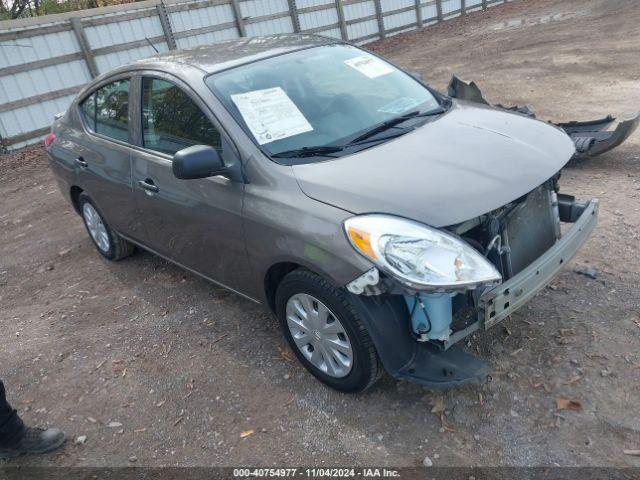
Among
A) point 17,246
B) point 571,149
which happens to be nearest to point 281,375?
point 571,149

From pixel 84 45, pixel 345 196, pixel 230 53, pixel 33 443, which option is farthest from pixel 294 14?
pixel 33 443

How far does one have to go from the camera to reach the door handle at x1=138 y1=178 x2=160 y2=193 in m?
3.69

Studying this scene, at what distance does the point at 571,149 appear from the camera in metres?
3.08

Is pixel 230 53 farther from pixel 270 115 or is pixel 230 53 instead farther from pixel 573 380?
pixel 573 380

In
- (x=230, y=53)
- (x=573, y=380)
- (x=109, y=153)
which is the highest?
(x=230, y=53)

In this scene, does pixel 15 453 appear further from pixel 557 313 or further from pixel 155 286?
pixel 557 313

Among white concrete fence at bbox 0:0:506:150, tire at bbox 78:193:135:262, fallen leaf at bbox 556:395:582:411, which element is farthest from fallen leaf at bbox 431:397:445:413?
white concrete fence at bbox 0:0:506:150

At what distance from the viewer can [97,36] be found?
11008mm

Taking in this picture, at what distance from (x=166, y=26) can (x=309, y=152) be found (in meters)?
10.6

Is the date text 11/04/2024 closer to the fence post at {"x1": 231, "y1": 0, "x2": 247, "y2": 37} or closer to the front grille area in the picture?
the front grille area

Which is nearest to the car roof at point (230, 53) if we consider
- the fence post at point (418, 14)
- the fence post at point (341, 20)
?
the fence post at point (341, 20)

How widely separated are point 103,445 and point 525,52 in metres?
11.7

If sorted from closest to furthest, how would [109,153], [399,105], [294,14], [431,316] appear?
[431,316] → [399,105] → [109,153] → [294,14]

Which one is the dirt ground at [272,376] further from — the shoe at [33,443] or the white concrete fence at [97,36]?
the white concrete fence at [97,36]
